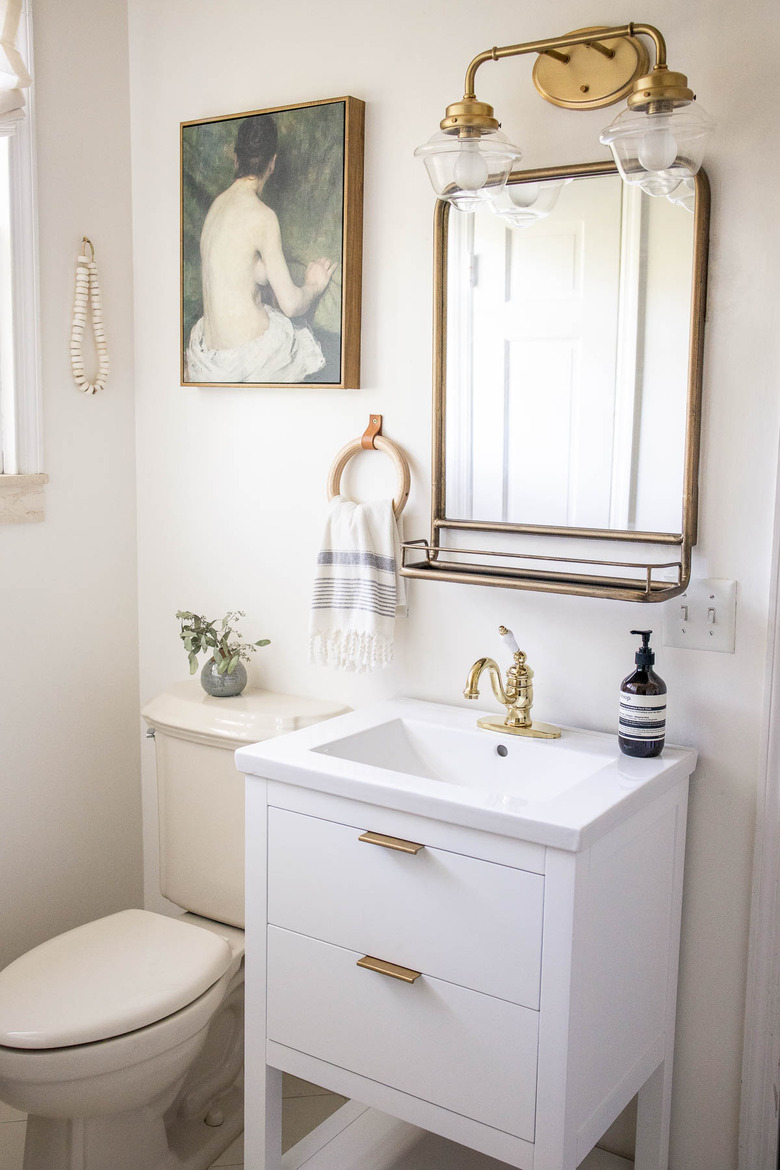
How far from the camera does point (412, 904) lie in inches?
56.4

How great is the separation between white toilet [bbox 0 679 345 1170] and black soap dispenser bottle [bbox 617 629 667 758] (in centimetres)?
60

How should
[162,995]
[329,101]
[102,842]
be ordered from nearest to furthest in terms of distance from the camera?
[162,995] < [329,101] < [102,842]

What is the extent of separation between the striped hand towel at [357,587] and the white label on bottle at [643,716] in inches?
17.9

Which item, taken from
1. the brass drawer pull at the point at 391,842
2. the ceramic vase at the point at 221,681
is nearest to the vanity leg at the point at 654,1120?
the brass drawer pull at the point at 391,842

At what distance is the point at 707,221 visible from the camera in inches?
59.8

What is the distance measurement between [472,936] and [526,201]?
1.12m

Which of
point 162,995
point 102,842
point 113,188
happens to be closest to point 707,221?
point 113,188

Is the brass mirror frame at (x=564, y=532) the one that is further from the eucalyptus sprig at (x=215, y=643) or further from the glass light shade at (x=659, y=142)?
the eucalyptus sprig at (x=215, y=643)

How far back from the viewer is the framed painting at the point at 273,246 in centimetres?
187

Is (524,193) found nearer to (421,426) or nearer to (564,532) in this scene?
(421,426)

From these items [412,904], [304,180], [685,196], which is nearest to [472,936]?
[412,904]

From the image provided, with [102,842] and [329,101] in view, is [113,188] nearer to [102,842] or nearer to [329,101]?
[329,101]

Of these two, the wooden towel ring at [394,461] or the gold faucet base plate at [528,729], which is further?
the wooden towel ring at [394,461]

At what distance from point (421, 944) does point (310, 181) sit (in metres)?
1.32
